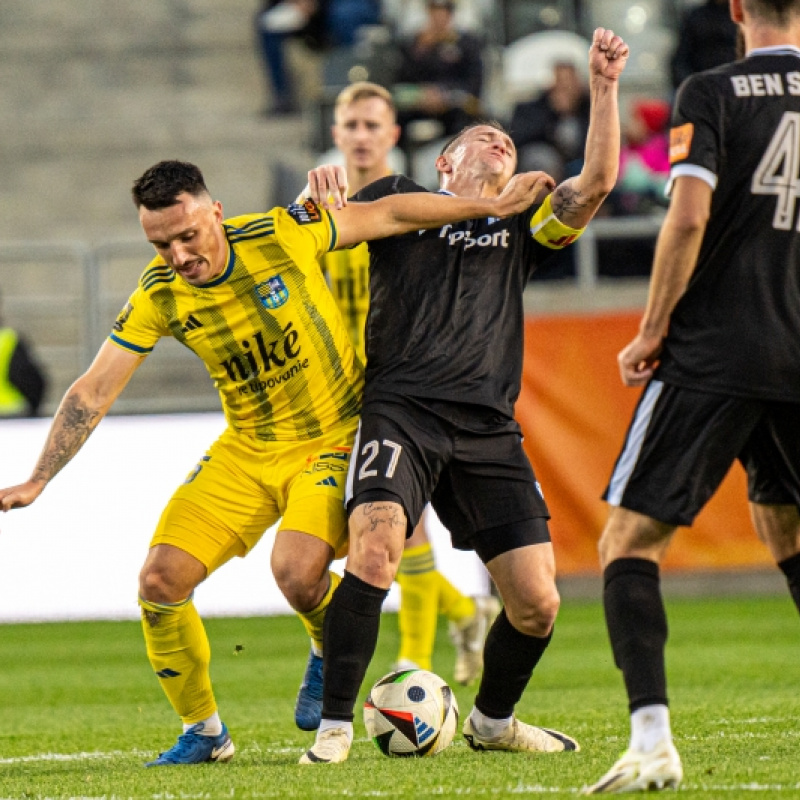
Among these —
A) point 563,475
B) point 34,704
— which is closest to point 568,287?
point 563,475

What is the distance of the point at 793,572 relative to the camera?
502cm

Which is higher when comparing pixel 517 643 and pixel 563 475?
pixel 517 643

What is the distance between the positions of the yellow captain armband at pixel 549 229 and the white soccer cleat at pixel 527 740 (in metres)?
1.76

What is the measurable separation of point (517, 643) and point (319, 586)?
29.2 inches

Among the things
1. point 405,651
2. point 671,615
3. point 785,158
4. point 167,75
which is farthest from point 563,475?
point 167,75

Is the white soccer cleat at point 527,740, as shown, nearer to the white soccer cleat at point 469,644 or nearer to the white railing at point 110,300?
the white soccer cleat at point 469,644

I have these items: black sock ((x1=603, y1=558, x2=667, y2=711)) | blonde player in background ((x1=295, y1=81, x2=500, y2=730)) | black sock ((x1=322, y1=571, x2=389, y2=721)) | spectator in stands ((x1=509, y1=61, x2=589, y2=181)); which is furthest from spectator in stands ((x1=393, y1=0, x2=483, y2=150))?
black sock ((x1=603, y1=558, x2=667, y2=711))

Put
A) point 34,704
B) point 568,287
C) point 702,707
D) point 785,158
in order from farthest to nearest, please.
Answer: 1. point 568,287
2. point 34,704
3. point 702,707
4. point 785,158

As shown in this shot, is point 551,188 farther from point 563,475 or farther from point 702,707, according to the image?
point 563,475

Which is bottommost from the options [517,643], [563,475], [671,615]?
[671,615]

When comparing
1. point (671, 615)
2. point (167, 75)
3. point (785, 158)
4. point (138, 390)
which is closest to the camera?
point (785, 158)

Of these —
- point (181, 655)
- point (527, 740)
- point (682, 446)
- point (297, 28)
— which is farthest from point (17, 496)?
point (297, 28)

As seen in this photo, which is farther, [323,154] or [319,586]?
[323,154]

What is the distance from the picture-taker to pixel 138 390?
1501cm
